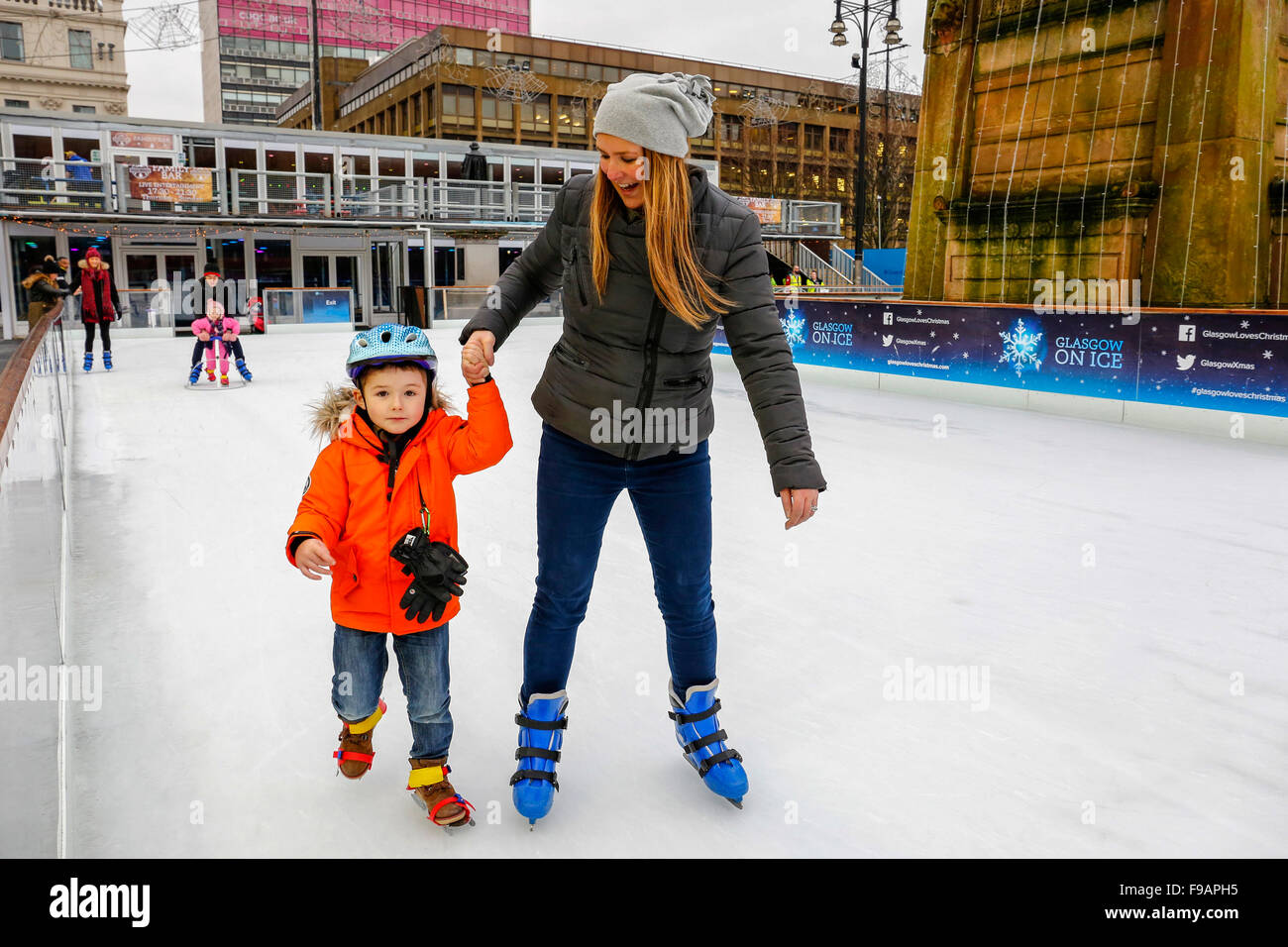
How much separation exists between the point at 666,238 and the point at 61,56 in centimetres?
7052

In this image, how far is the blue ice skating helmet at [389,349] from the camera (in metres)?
2.13

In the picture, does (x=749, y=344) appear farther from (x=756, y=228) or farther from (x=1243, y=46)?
(x=1243, y=46)

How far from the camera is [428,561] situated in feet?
7.11

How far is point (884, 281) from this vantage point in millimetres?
30719

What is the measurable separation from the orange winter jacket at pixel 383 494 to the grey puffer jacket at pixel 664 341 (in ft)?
0.56

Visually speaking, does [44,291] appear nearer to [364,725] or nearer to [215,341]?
[215,341]

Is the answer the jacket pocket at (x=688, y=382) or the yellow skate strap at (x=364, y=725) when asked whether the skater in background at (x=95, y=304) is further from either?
the jacket pocket at (x=688, y=382)

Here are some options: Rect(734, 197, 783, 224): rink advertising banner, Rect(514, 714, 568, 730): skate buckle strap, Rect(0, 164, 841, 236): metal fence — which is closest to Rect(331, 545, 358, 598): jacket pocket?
Rect(514, 714, 568, 730): skate buckle strap

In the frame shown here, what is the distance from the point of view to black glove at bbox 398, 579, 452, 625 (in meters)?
2.17

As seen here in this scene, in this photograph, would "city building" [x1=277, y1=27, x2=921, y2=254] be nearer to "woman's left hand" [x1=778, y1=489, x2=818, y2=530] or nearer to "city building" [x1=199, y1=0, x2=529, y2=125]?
"city building" [x1=199, y1=0, x2=529, y2=125]

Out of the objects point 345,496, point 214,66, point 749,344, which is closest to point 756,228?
point 749,344

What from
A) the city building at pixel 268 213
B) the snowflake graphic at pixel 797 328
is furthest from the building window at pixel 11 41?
the snowflake graphic at pixel 797 328

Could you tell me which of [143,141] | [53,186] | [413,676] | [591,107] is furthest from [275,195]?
[591,107]
